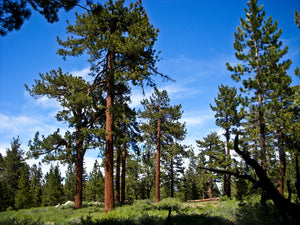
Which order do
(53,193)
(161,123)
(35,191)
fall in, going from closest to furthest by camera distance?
1. (161,123)
2. (53,193)
3. (35,191)

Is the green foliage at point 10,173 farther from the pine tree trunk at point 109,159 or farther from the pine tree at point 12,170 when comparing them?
the pine tree trunk at point 109,159

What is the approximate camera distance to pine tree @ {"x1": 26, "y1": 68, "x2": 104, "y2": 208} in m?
12.0

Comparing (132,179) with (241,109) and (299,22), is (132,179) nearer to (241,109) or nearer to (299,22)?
(241,109)

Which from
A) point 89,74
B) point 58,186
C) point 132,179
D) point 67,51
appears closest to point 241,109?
point 89,74

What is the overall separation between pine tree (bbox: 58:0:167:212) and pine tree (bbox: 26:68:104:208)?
122 cm

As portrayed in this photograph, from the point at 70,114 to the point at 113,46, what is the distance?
5271 millimetres

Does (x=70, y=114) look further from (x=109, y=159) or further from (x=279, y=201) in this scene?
(x=279, y=201)

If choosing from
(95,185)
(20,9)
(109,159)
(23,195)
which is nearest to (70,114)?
(109,159)

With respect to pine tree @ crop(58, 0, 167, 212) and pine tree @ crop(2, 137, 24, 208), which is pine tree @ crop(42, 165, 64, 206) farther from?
pine tree @ crop(58, 0, 167, 212)

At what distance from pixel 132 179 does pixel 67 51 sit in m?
41.7

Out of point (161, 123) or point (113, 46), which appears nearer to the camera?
point (113, 46)

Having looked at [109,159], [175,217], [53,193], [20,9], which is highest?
[20,9]

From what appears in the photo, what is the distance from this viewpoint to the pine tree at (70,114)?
12.0 meters

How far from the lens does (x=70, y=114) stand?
13328 mm
